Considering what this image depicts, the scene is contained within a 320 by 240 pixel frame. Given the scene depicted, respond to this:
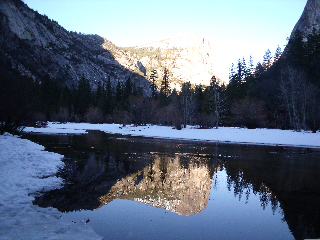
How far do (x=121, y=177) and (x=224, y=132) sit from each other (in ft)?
77.3

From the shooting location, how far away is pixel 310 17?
70875 millimetres

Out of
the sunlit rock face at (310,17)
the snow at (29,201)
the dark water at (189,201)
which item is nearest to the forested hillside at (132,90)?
the sunlit rock face at (310,17)

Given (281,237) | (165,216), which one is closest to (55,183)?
(165,216)

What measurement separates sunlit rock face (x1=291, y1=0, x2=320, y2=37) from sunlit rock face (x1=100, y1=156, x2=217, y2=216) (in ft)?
257

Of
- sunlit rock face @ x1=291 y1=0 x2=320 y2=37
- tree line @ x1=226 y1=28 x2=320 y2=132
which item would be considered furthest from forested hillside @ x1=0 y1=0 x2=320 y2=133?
sunlit rock face @ x1=291 y1=0 x2=320 y2=37

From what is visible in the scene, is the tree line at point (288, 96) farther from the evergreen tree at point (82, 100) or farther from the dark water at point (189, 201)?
the evergreen tree at point (82, 100)

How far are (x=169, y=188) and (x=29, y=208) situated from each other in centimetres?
377

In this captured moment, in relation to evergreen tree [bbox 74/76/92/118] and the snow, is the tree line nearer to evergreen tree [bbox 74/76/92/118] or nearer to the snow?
the snow

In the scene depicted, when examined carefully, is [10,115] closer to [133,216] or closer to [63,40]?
[133,216]

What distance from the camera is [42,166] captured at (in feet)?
30.1

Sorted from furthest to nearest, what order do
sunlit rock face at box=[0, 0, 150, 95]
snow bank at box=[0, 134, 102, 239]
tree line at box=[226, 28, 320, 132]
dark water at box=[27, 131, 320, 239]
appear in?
sunlit rock face at box=[0, 0, 150, 95] → tree line at box=[226, 28, 320, 132] → dark water at box=[27, 131, 320, 239] → snow bank at box=[0, 134, 102, 239]

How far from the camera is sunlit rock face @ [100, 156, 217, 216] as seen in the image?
5828mm

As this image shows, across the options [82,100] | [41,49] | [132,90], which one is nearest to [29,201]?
[82,100]

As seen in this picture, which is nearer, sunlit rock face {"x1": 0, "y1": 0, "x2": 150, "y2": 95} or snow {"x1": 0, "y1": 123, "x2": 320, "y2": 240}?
snow {"x1": 0, "y1": 123, "x2": 320, "y2": 240}
